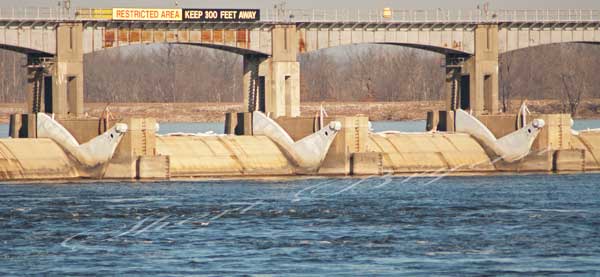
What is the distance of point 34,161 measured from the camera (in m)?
93.6

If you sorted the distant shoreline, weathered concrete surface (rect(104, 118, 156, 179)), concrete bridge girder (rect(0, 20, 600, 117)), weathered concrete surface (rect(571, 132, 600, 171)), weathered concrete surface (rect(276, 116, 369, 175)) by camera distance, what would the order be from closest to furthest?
weathered concrete surface (rect(104, 118, 156, 179))
concrete bridge girder (rect(0, 20, 600, 117))
weathered concrete surface (rect(276, 116, 369, 175))
weathered concrete surface (rect(571, 132, 600, 171))
the distant shoreline

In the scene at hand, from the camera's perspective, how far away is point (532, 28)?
11144cm

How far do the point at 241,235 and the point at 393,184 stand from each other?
32.2 metres

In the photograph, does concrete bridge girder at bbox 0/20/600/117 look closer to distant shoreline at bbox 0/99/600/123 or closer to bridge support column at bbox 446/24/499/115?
bridge support column at bbox 446/24/499/115

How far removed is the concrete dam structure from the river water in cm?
303

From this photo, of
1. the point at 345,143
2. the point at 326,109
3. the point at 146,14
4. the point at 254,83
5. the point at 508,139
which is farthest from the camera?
the point at 326,109

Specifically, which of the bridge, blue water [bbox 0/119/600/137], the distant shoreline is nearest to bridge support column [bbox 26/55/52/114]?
the bridge

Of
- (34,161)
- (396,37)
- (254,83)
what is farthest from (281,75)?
(34,161)

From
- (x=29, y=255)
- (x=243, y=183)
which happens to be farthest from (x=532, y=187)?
(x=29, y=255)

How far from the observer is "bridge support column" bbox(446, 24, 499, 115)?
10975 centimetres

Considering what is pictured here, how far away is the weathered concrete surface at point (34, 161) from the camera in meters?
92.9

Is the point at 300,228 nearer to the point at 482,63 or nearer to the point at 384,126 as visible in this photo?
the point at 482,63

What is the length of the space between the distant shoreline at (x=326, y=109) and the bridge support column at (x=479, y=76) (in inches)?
3082

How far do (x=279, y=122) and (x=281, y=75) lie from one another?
9.87ft
